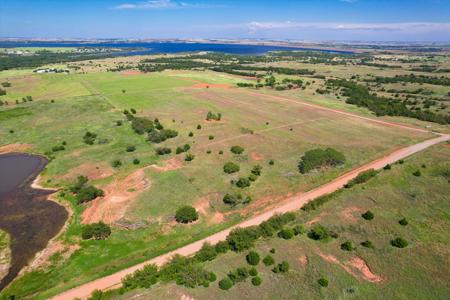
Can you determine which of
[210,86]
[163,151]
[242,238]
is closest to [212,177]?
[163,151]

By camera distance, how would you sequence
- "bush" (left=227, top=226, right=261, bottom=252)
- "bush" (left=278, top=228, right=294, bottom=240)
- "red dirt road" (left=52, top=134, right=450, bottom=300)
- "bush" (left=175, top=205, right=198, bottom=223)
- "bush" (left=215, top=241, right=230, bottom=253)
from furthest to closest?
"bush" (left=175, top=205, right=198, bottom=223)
"bush" (left=278, top=228, right=294, bottom=240)
"bush" (left=227, top=226, right=261, bottom=252)
"bush" (left=215, top=241, right=230, bottom=253)
"red dirt road" (left=52, top=134, right=450, bottom=300)

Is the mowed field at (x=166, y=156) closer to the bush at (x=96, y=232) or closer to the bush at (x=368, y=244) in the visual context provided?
the bush at (x=96, y=232)

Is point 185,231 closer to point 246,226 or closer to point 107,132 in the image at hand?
point 246,226

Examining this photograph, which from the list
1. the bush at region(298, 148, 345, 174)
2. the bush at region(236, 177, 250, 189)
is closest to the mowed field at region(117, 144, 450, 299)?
the bush at region(298, 148, 345, 174)

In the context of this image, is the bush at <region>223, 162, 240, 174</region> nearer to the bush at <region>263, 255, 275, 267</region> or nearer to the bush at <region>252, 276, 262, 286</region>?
the bush at <region>263, 255, 275, 267</region>

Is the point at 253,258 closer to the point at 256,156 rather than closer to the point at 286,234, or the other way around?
the point at 286,234

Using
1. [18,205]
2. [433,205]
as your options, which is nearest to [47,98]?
[18,205]
